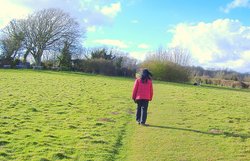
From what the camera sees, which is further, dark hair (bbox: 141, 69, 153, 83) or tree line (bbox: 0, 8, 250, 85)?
tree line (bbox: 0, 8, 250, 85)

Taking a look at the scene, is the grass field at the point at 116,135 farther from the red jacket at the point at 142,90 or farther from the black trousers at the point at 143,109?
the red jacket at the point at 142,90

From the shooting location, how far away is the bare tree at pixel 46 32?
70688 mm

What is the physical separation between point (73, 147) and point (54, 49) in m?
66.1

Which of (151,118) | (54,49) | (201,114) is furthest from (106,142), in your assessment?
(54,49)

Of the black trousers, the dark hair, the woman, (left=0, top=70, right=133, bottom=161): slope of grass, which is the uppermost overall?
the dark hair

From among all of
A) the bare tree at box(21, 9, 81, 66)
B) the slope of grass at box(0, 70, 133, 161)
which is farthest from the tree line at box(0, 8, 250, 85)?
the slope of grass at box(0, 70, 133, 161)

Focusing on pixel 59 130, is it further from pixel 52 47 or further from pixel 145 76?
pixel 52 47

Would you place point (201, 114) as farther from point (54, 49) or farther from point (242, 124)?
point (54, 49)

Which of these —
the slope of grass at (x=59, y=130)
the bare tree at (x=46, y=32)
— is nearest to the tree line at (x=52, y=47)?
the bare tree at (x=46, y=32)

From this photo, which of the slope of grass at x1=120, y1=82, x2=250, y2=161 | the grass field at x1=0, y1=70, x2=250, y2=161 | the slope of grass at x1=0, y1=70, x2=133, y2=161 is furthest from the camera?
the slope of grass at x1=120, y1=82, x2=250, y2=161

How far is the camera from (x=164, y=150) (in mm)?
9367

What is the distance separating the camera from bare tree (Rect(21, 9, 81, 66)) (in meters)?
70.7

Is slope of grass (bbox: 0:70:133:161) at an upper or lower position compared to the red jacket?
lower

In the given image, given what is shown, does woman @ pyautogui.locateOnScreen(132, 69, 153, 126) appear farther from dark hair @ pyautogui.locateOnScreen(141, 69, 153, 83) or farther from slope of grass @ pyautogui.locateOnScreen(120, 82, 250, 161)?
slope of grass @ pyautogui.locateOnScreen(120, 82, 250, 161)
